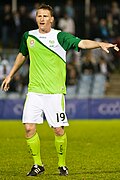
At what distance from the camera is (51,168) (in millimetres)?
A: 11766

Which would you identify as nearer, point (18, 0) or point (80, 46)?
point (80, 46)

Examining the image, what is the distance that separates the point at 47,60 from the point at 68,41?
0.43 meters

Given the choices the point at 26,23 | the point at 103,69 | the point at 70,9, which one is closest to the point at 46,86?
the point at 26,23

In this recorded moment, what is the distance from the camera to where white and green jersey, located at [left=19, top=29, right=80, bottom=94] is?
35.2 feet

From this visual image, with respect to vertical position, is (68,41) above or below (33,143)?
above

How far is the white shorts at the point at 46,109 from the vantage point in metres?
10.8

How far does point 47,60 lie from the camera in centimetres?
1079

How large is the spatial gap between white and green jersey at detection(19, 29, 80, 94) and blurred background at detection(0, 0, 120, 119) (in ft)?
51.7

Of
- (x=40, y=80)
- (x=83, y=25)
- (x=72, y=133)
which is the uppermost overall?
(x=83, y=25)

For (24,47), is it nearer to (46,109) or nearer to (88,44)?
(46,109)

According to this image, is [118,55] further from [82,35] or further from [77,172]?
[77,172]

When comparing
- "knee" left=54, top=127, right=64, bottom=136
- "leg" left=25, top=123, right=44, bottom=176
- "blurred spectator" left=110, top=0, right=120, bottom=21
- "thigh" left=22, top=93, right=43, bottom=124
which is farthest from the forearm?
"blurred spectator" left=110, top=0, right=120, bottom=21

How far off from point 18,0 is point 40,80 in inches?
891

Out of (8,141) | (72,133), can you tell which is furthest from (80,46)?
(72,133)
